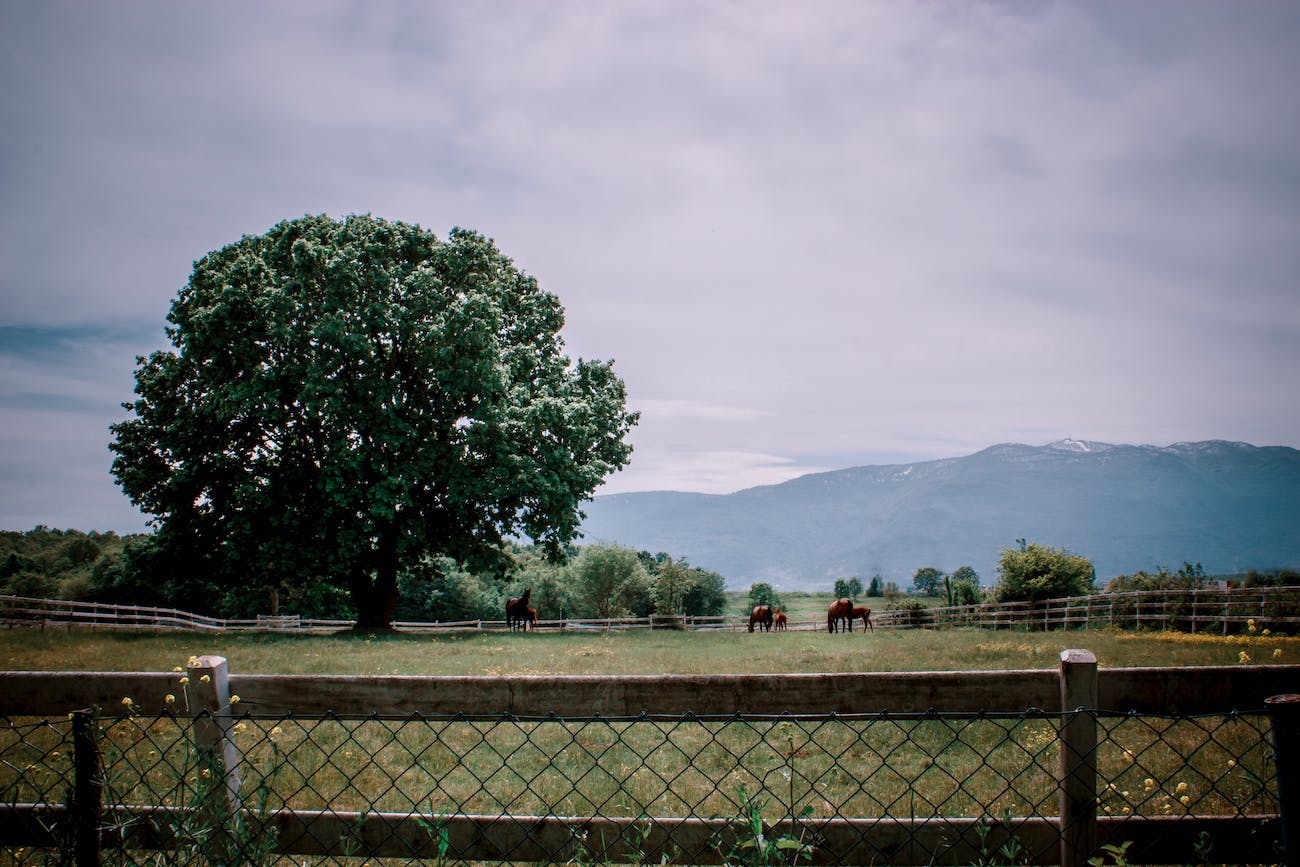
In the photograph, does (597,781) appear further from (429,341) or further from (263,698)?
(429,341)

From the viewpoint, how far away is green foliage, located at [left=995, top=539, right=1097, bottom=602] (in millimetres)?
50969

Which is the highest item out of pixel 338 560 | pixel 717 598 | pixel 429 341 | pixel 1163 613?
pixel 429 341

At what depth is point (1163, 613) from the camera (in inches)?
1138

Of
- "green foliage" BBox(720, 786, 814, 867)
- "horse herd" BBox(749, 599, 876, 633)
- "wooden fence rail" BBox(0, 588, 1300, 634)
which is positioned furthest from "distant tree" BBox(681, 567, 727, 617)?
"green foliage" BBox(720, 786, 814, 867)

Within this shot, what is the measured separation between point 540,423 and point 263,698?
25.5m

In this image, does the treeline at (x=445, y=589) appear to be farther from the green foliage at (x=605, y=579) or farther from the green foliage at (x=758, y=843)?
the green foliage at (x=758, y=843)

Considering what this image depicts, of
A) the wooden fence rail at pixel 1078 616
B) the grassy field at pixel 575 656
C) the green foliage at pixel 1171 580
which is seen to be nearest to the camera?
the grassy field at pixel 575 656

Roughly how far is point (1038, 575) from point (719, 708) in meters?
57.0

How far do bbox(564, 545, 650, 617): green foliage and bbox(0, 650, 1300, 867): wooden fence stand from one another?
7355 centimetres

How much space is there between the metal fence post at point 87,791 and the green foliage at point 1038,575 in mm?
54809

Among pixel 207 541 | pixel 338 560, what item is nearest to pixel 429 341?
pixel 338 560

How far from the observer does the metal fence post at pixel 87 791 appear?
10.8 feet

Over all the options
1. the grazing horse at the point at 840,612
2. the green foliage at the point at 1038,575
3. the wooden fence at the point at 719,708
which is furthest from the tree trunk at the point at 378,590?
the green foliage at the point at 1038,575

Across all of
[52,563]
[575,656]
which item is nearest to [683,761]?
[575,656]
